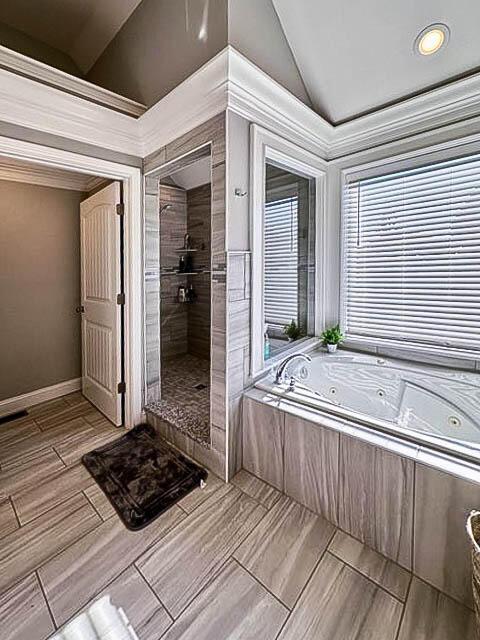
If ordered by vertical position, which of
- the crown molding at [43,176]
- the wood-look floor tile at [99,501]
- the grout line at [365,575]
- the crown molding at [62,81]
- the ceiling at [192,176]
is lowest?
the grout line at [365,575]

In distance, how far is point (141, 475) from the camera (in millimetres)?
1991

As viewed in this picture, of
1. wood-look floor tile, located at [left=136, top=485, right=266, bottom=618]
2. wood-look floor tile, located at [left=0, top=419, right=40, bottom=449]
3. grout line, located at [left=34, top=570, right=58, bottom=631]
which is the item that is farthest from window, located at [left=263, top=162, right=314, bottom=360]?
wood-look floor tile, located at [left=0, top=419, right=40, bottom=449]

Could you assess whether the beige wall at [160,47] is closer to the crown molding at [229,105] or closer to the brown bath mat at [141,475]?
the crown molding at [229,105]

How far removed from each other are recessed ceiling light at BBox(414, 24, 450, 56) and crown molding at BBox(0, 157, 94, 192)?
8.94ft

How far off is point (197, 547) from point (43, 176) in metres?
3.26

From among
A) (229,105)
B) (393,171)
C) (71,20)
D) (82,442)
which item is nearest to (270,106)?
(229,105)

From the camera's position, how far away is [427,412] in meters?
2.10

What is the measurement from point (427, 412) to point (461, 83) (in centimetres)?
208

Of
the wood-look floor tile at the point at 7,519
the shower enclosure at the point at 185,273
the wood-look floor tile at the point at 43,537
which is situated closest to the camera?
the wood-look floor tile at the point at 43,537

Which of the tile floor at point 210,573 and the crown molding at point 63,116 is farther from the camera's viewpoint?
the crown molding at point 63,116

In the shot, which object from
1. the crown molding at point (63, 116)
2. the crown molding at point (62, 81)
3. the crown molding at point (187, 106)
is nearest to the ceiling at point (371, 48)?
the crown molding at point (187, 106)

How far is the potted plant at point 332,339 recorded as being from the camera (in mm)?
2713

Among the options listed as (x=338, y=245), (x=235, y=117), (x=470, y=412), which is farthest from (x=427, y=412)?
(x=235, y=117)

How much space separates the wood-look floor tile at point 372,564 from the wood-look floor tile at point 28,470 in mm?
1788
